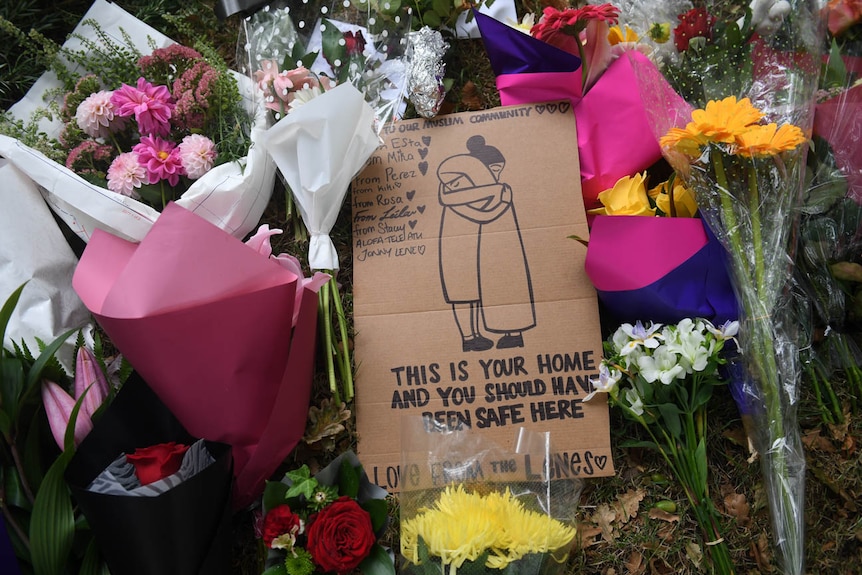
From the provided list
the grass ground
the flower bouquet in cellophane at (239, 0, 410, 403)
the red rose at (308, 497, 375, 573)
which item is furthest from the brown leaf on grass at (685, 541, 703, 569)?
the flower bouquet in cellophane at (239, 0, 410, 403)

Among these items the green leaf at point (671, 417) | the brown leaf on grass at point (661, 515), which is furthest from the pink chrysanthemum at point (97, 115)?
the brown leaf on grass at point (661, 515)

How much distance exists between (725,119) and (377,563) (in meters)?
1.00

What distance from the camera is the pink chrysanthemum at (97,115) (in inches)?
54.1

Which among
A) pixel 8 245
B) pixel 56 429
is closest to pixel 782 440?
pixel 56 429

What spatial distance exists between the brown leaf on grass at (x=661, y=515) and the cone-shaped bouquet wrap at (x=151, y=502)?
0.82m

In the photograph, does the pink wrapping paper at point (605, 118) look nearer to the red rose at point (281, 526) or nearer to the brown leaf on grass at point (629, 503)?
the brown leaf on grass at point (629, 503)

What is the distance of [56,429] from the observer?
1.18 metres

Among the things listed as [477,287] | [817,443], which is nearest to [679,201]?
[477,287]

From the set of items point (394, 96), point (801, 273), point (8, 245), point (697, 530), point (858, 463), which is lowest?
point (697, 530)

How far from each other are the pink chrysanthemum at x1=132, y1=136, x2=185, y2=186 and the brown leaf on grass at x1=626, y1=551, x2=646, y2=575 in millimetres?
1203

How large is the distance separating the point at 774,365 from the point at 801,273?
8.4 inches

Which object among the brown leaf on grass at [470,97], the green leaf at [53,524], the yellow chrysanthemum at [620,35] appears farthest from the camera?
the brown leaf on grass at [470,97]

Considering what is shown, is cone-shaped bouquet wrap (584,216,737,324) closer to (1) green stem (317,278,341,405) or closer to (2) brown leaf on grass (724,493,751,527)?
(2) brown leaf on grass (724,493,751,527)

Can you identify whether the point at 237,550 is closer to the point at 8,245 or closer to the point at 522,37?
the point at 8,245
